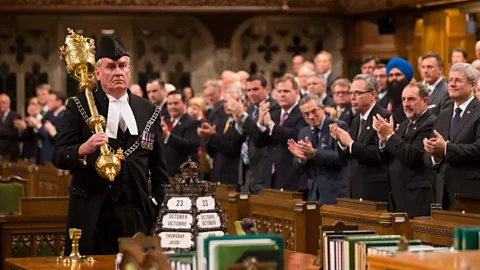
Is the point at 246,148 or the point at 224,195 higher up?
the point at 246,148

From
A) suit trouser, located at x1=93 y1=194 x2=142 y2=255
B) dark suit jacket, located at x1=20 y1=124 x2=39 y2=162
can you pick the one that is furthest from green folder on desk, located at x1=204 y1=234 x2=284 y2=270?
dark suit jacket, located at x1=20 y1=124 x2=39 y2=162

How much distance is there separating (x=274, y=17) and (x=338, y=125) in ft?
31.2

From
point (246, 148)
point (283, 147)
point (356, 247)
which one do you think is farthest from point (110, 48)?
point (246, 148)

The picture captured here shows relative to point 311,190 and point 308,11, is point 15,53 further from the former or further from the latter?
point 311,190

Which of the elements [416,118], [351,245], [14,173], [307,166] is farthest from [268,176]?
[351,245]

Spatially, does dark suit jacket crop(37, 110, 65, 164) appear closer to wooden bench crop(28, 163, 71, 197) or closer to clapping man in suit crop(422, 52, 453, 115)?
wooden bench crop(28, 163, 71, 197)

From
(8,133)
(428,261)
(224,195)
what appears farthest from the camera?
(8,133)

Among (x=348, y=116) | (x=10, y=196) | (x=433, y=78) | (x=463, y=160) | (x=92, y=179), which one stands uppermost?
(x=433, y=78)

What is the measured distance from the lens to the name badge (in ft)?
20.7

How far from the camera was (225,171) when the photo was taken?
12414mm

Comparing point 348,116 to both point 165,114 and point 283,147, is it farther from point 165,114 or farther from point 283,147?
point 165,114

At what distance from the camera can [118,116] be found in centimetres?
629

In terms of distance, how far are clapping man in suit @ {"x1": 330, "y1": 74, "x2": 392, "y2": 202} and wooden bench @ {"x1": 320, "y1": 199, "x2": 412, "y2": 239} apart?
1743 mm

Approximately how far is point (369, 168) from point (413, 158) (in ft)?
2.00
